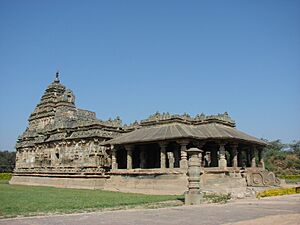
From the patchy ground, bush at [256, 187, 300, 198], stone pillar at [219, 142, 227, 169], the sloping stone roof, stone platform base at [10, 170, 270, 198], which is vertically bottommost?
the patchy ground

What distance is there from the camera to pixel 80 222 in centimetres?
988

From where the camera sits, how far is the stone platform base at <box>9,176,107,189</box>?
26984mm

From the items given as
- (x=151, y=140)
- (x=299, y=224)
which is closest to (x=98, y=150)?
(x=151, y=140)

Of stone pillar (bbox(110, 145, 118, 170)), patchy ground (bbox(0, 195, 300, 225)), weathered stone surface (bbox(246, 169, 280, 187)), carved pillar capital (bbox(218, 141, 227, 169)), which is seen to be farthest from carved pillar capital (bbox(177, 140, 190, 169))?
patchy ground (bbox(0, 195, 300, 225))

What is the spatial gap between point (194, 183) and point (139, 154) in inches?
558

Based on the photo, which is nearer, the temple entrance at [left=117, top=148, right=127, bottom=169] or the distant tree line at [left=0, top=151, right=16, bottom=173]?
the temple entrance at [left=117, top=148, right=127, bottom=169]

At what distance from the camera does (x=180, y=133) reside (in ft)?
73.2

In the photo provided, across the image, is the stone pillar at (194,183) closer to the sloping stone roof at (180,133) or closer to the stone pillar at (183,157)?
the sloping stone roof at (180,133)

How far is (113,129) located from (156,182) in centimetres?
894

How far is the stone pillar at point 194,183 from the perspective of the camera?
51.1 ft

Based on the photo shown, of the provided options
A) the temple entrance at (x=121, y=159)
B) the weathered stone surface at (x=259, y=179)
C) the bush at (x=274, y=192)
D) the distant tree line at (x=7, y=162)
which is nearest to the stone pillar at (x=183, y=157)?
the weathered stone surface at (x=259, y=179)

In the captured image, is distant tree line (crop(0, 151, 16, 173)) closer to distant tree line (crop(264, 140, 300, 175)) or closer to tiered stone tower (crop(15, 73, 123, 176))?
tiered stone tower (crop(15, 73, 123, 176))

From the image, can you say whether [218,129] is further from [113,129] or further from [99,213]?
[99,213]

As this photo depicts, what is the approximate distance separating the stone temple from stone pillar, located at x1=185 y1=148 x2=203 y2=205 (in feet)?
12.4
